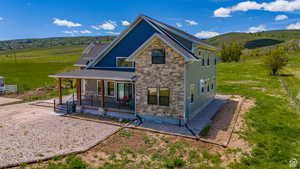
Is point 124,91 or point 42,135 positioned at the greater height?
point 124,91

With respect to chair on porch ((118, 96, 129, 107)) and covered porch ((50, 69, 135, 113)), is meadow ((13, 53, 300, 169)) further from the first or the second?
chair on porch ((118, 96, 129, 107))

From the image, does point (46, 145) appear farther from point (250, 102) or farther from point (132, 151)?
point (250, 102)

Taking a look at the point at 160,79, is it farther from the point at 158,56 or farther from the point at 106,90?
the point at 106,90

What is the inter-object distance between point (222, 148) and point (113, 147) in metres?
5.64

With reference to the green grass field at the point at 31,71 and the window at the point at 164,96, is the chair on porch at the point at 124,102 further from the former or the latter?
the green grass field at the point at 31,71

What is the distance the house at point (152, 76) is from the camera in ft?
42.2

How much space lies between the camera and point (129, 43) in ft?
55.6

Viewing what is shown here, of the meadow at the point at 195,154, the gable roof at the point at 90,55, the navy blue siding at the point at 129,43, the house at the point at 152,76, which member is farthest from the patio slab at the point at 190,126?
the gable roof at the point at 90,55

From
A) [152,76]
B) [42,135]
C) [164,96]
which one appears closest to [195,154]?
[164,96]

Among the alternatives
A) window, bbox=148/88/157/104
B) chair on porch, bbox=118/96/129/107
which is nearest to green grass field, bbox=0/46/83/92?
chair on porch, bbox=118/96/129/107

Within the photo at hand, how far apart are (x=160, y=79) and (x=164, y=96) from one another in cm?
121

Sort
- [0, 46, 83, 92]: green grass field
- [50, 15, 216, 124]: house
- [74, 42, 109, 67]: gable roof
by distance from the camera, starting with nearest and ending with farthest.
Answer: [50, 15, 216, 124]: house, [74, 42, 109, 67]: gable roof, [0, 46, 83, 92]: green grass field

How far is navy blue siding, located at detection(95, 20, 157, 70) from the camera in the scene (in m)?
16.2

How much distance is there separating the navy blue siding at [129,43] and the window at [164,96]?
5335mm
